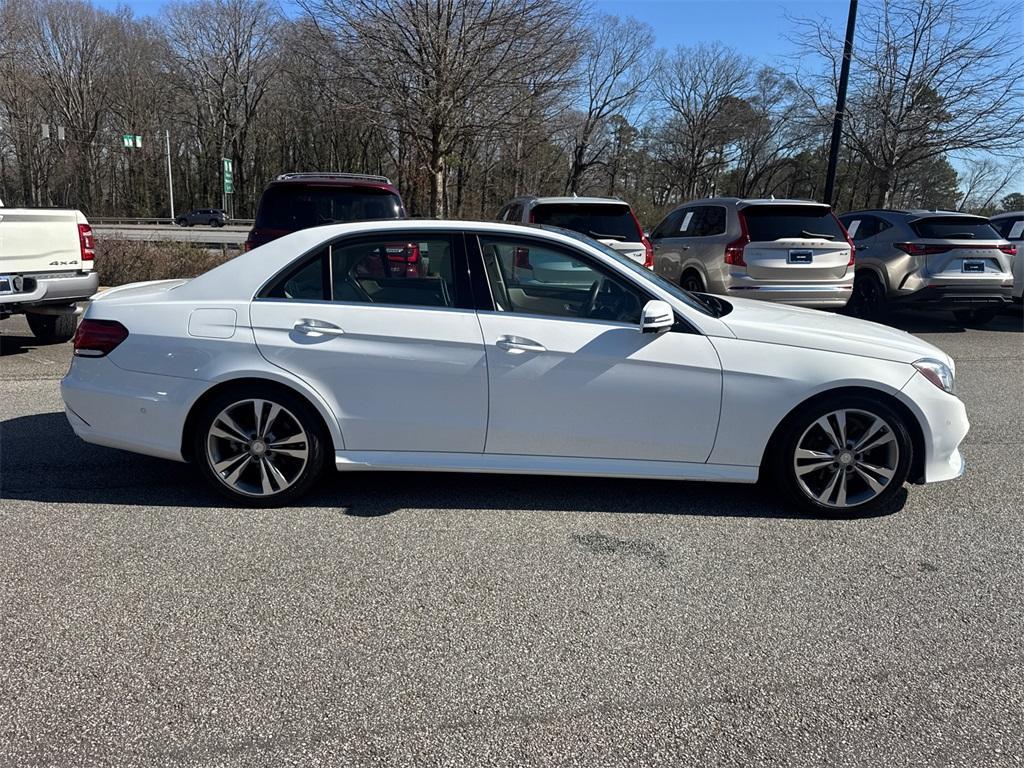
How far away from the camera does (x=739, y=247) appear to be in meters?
9.65

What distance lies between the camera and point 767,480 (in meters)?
4.35

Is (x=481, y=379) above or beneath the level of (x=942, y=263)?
beneath

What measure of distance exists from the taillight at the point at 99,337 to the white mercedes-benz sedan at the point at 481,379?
0.01 m

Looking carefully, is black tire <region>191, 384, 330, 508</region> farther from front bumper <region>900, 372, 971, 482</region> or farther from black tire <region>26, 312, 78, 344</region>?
black tire <region>26, 312, 78, 344</region>

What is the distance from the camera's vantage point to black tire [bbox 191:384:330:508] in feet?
13.3

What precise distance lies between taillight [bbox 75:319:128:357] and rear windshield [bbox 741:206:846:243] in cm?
769

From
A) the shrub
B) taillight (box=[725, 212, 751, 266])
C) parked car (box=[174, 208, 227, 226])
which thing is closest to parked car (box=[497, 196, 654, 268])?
taillight (box=[725, 212, 751, 266])

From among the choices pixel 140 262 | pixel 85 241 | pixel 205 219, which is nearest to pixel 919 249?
→ pixel 85 241

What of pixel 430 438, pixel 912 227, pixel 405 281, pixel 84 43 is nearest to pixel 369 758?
pixel 430 438

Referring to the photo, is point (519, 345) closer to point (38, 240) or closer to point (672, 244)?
point (38, 240)

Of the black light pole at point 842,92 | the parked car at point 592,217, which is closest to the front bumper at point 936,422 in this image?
the parked car at point 592,217

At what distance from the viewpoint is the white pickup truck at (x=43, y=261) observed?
285 inches

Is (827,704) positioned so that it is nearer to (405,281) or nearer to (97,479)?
(405,281)

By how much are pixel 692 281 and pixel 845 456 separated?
7028 millimetres
